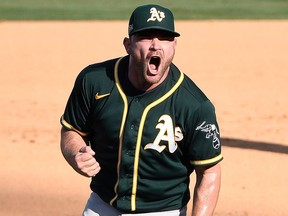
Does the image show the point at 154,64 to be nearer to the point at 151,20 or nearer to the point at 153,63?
the point at 153,63

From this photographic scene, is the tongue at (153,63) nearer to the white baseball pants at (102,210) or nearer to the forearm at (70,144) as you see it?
the forearm at (70,144)

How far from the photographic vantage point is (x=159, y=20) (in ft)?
14.8

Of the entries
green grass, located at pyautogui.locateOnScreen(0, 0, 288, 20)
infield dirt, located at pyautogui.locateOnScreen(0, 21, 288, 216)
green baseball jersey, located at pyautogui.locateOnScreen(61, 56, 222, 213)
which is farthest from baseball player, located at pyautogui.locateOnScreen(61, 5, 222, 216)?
green grass, located at pyautogui.locateOnScreen(0, 0, 288, 20)

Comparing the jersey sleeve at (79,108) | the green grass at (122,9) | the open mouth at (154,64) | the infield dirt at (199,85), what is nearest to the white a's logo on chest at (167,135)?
the open mouth at (154,64)

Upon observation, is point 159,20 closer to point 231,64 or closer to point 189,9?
point 231,64

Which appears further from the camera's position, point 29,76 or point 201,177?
point 29,76

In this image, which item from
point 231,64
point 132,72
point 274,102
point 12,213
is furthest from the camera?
point 231,64

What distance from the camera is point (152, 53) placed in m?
4.48

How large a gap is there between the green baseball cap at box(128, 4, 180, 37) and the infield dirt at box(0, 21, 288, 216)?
14.4 ft

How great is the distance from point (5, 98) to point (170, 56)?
31.2 ft

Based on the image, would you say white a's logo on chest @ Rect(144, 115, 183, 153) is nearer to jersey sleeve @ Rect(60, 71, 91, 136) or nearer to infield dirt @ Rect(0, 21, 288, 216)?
jersey sleeve @ Rect(60, 71, 91, 136)

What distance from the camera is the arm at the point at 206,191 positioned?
475 cm

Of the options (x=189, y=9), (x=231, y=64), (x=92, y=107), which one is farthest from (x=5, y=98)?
(x=189, y=9)

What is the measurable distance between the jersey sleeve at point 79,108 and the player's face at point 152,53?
1.14 feet
